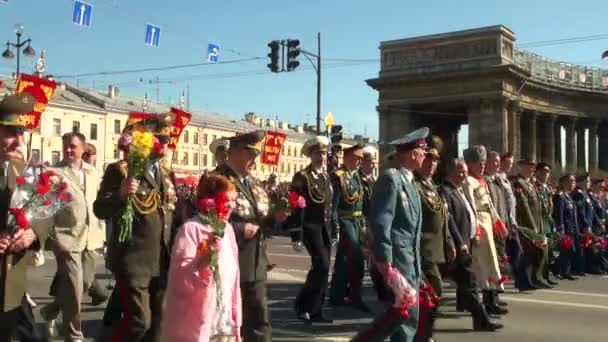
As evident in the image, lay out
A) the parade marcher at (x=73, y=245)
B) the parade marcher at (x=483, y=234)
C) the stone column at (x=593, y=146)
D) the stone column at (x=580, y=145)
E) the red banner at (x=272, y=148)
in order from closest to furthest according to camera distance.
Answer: the parade marcher at (x=73, y=245) → the parade marcher at (x=483, y=234) → the red banner at (x=272, y=148) → the stone column at (x=593, y=146) → the stone column at (x=580, y=145)

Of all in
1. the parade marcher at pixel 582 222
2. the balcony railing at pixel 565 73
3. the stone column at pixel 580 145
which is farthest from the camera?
the stone column at pixel 580 145

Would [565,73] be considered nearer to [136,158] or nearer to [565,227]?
[565,227]

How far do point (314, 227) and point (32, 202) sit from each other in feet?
16.2

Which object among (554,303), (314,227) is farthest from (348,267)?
(554,303)

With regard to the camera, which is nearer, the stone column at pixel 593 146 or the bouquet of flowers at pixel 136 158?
the bouquet of flowers at pixel 136 158

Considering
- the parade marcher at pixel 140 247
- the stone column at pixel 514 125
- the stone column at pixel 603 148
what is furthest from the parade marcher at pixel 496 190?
the stone column at pixel 603 148

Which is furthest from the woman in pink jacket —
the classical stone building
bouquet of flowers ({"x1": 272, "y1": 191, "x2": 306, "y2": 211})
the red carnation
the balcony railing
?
the balcony railing

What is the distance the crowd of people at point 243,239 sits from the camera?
15.5 ft

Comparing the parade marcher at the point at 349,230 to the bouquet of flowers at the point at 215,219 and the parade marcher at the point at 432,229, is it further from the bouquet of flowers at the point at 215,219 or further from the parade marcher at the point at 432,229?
the bouquet of flowers at the point at 215,219

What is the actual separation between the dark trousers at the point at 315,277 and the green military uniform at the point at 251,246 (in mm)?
2802

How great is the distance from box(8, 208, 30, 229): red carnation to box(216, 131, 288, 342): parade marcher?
1808 mm

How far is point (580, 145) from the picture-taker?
247 feet

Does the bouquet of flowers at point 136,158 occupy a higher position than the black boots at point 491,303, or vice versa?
the bouquet of flowers at point 136,158

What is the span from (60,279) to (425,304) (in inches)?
133
